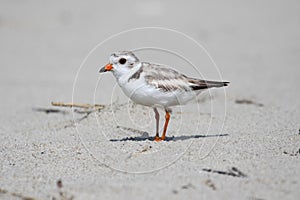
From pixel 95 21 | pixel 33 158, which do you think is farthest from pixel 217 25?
pixel 33 158

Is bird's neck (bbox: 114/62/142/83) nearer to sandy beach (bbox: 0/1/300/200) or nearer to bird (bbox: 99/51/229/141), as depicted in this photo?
bird (bbox: 99/51/229/141)

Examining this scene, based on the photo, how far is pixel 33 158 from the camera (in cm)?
441

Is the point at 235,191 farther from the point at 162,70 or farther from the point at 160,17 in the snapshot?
the point at 160,17

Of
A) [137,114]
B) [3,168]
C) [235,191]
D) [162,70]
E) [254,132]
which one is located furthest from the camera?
[137,114]

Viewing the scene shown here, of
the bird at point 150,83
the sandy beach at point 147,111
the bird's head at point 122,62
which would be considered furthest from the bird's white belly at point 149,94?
the sandy beach at point 147,111

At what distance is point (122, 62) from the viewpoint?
15.6 ft

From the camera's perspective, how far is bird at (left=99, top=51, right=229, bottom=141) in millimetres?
4613

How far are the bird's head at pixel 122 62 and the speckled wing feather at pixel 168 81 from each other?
0.14 metres

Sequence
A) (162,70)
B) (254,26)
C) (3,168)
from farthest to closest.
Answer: (254,26)
(162,70)
(3,168)

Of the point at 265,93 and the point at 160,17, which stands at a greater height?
the point at 160,17

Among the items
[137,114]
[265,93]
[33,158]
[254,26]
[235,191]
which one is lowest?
[235,191]

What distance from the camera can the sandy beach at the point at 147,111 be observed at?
3572 mm

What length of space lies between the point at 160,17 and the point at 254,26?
2780 millimetres

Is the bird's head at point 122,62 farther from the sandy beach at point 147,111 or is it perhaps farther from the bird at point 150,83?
the sandy beach at point 147,111
